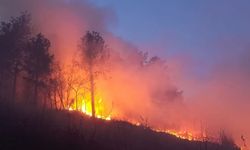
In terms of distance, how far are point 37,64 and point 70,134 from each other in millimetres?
30776

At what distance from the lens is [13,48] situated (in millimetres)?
72250

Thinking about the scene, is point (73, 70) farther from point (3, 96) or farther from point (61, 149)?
point (61, 149)

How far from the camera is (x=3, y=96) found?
7281 centimetres

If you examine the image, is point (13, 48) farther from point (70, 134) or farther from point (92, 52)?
point (70, 134)

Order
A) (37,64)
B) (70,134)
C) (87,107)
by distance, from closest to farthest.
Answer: (70,134), (37,64), (87,107)

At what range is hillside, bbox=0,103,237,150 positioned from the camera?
42.2 metres

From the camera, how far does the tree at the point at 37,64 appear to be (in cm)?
7144

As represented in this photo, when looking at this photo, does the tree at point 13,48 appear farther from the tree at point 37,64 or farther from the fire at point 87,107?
the fire at point 87,107

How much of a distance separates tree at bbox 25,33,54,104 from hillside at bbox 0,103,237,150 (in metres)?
7.99

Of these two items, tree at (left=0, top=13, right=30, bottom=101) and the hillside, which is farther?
tree at (left=0, top=13, right=30, bottom=101)

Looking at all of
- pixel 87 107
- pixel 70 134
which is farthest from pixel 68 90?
pixel 70 134

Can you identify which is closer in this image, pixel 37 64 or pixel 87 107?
pixel 37 64

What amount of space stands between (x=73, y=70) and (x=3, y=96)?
12.0 m

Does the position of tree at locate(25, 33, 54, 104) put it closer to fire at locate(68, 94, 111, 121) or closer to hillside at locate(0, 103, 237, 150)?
fire at locate(68, 94, 111, 121)
